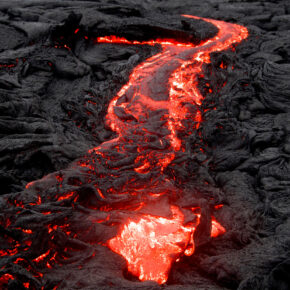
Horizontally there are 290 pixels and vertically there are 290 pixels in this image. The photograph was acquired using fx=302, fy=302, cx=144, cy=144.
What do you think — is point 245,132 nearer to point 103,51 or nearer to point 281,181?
point 281,181

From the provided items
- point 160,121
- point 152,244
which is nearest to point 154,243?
point 152,244

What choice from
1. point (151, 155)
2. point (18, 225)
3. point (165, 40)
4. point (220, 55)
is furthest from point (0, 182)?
point (165, 40)

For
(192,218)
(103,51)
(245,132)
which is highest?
(103,51)

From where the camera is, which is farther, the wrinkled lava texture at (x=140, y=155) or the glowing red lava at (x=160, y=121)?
the glowing red lava at (x=160, y=121)

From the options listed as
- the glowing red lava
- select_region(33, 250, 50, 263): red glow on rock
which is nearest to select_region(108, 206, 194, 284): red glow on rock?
the glowing red lava

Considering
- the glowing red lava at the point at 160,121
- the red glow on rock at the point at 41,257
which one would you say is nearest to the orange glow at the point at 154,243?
the glowing red lava at the point at 160,121

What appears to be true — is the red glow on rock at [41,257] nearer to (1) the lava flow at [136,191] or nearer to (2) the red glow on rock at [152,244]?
(1) the lava flow at [136,191]

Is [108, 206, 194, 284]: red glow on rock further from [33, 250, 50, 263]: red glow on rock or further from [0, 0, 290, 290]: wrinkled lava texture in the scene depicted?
[33, 250, 50, 263]: red glow on rock
